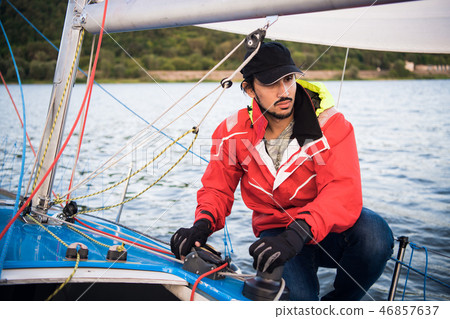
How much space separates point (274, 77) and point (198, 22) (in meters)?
0.43

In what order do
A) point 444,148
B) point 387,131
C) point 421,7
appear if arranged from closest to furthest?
point 421,7, point 444,148, point 387,131

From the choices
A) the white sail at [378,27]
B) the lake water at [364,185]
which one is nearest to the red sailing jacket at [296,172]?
the lake water at [364,185]

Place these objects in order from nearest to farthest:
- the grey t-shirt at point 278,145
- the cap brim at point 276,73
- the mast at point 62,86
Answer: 1. the cap brim at point 276,73
2. the grey t-shirt at point 278,145
3. the mast at point 62,86

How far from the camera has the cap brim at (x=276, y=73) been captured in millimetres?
2174

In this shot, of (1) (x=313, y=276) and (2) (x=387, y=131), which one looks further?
(2) (x=387, y=131)

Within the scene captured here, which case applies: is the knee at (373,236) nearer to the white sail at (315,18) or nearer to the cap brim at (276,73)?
the cap brim at (276,73)

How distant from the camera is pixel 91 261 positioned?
199 cm

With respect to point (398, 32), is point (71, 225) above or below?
below

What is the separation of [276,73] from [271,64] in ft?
0.18

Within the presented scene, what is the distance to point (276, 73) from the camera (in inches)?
85.9

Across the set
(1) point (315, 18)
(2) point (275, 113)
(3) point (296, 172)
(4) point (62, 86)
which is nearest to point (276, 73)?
(2) point (275, 113)

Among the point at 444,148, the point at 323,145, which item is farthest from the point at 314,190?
the point at 444,148
